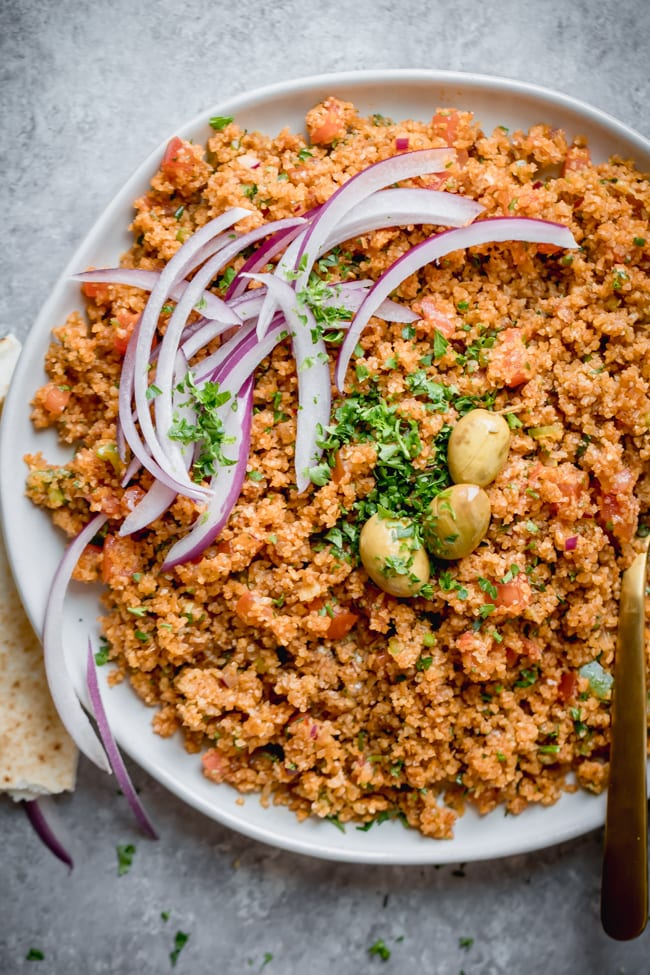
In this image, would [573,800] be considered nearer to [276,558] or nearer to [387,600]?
[387,600]

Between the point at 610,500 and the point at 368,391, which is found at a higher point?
the point at 368,391

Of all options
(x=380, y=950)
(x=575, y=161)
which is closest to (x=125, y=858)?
(x=380, y=950)

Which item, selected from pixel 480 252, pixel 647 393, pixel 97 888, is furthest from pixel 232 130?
pixel 97 888

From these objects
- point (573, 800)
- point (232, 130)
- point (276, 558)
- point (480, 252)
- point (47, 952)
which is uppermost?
point (232, 130)

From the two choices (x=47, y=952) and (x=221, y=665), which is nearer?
(x=221, y=665)

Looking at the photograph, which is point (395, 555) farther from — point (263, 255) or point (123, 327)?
point (123, 327)

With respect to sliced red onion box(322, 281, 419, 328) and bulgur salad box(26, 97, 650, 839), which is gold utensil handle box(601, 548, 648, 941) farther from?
sliced red onion box(322, 281, 419, 328)

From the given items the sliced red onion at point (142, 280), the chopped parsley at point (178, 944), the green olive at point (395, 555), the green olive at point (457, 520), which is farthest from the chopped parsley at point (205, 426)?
the chopped parsley at point (178, 944)
